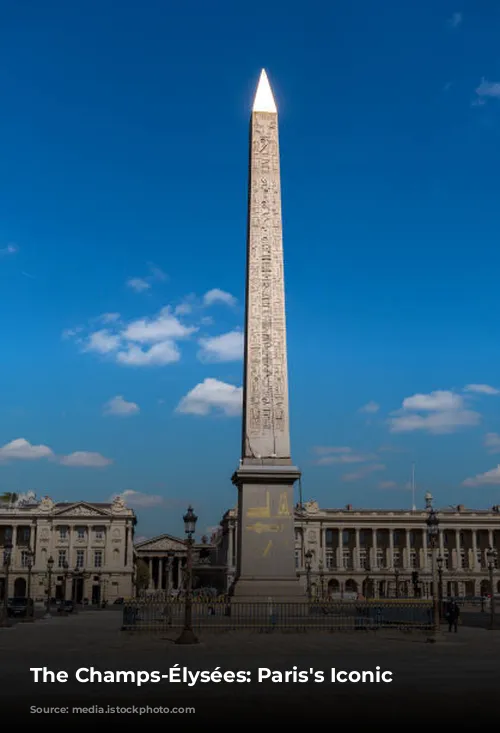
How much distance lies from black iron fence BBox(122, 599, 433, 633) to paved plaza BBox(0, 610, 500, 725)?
53 cm

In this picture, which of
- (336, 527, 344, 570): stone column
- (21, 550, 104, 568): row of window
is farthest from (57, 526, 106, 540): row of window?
(336, 527, 344, 570): stone column

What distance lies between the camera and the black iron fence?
21812 mm

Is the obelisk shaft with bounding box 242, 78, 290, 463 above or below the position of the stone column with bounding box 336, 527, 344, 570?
above

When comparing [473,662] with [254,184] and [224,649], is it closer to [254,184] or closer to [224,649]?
[224,649]

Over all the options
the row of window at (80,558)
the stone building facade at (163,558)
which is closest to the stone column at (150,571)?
the stone building facade at (163,558)

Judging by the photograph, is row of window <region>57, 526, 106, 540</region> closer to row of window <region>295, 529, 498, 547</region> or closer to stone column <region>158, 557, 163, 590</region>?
stone column <region>158, 557, 163, 590</region>

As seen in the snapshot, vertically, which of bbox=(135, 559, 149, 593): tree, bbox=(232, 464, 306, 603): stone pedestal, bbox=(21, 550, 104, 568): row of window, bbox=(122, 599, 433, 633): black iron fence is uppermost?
bbox=(232, 464, 306, 603): stone pedestal

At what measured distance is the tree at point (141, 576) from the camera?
392ft

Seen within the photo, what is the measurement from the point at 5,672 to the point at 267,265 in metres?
15.5

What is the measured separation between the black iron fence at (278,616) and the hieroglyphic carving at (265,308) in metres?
4.61

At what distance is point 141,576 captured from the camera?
122 meters

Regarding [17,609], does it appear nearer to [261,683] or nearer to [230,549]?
[261,683]

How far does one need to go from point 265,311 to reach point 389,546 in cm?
8837

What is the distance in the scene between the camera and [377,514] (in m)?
108
